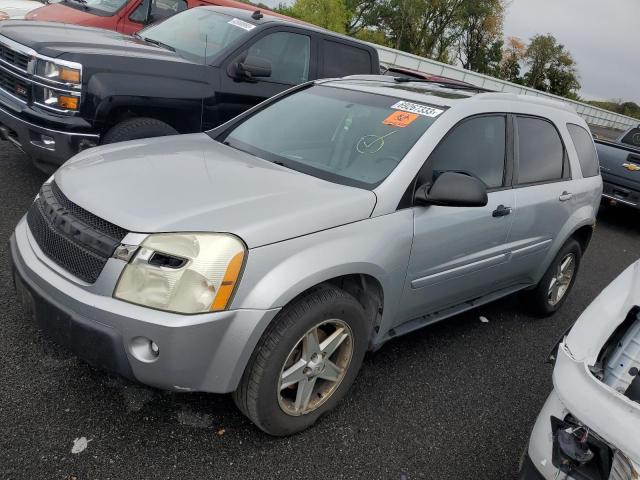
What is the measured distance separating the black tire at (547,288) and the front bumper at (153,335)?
9.25ft

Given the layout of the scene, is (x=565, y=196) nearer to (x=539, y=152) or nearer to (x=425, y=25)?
(x=539, y=152)

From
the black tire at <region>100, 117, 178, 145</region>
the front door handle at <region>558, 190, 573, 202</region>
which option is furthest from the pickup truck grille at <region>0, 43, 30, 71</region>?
the front door handle at <region>558, 190, 573, 202</region>

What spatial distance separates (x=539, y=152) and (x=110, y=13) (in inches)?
208

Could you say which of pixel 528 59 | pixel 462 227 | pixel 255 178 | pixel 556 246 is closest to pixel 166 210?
pixel 255 178

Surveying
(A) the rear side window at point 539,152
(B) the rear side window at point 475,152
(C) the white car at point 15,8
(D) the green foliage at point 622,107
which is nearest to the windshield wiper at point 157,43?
(B) the rear side window at point 475,152

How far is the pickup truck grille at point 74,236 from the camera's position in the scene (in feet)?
7.05

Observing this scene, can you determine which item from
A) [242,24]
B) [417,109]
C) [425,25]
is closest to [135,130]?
[242,24]

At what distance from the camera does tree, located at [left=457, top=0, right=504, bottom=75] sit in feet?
→ 159

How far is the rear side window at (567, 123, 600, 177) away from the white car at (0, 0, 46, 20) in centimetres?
813

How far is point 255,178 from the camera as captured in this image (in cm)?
263

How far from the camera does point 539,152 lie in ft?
12.4

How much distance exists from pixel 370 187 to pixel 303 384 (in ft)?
3.26

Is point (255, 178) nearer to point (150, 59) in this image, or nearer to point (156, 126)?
point (156, 126)

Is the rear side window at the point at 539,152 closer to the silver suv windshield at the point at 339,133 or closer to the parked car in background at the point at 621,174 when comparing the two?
the silver suv windshield at the point at 339,133
